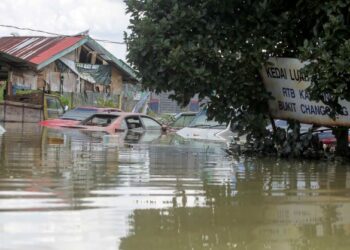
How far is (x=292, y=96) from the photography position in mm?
9727

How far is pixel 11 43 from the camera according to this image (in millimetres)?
34781

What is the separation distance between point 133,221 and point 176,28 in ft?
16.7

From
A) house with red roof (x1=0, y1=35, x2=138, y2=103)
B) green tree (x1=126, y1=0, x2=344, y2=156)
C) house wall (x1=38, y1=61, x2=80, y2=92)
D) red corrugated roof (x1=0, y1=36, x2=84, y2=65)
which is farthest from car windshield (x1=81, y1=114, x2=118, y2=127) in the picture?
house wall (x1=38, y1=61, x2=80, y2=92)

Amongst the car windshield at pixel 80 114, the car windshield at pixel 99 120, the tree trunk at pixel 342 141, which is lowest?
the tree trunk at pixel 342 141

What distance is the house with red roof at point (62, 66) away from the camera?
96.1 ft

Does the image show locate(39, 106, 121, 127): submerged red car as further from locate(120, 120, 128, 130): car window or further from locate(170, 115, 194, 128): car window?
locate(170, 115, 194, 128): car window

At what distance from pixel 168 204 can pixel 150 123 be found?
13.3 metres

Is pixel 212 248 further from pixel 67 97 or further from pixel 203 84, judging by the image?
pixel 67 97

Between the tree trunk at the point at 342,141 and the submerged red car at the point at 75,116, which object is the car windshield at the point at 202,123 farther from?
the tree trunk at the point at 342,141

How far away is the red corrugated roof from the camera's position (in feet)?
101

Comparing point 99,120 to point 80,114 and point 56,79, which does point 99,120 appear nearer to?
point 80,114

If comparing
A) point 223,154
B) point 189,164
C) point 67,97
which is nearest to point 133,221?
point 189,164

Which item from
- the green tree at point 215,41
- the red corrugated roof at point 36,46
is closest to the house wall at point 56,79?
the red corrugated roof at point 36,46

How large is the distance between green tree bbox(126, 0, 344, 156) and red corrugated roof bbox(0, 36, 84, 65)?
2045 cm
